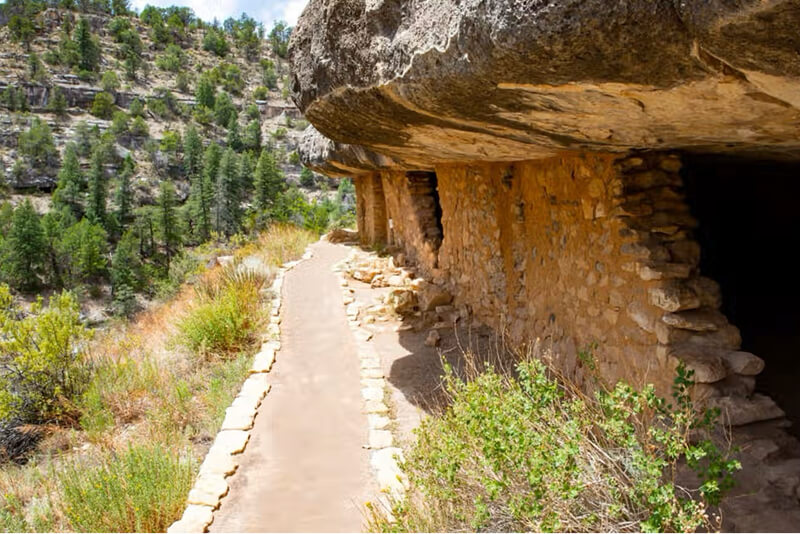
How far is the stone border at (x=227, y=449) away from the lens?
2.81 m

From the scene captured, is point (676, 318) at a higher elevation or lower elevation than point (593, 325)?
higher

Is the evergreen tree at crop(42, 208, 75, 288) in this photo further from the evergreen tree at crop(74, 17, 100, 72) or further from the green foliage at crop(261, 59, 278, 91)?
the green foliage at crop(261, 59, 278, 91)

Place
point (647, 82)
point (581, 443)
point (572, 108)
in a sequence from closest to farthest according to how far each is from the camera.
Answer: point (647, 82), point (581, 443), point (572, 108)

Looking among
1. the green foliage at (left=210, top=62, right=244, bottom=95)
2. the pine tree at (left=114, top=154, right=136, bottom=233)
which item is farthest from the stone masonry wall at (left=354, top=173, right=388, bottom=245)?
the green foliage at (left=210, top=62, right=244, bottom=95)

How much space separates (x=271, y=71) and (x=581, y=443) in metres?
64.4

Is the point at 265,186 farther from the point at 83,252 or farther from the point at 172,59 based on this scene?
the point at 172,59

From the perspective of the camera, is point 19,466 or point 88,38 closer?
point 19,466

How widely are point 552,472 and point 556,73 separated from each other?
4.69ft

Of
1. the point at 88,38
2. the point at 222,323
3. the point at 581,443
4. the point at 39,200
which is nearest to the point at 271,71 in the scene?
the point at 88,38

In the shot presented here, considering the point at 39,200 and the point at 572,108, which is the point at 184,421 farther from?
the point at 39,200

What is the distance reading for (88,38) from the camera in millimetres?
49094

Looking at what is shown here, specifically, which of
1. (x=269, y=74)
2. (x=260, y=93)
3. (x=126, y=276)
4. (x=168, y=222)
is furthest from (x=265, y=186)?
(x=269, y=74)

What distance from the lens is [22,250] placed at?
2889 cm

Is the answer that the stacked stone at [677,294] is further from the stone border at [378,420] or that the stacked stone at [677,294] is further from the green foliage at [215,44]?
the green foliage at [215,44]
